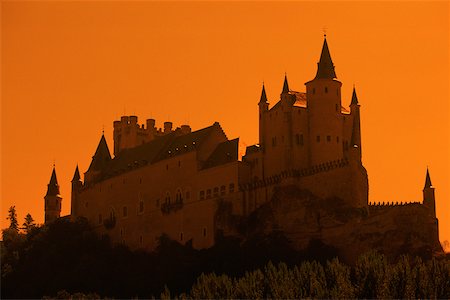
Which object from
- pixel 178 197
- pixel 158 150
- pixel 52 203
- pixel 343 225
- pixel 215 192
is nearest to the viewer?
pixel 343 225

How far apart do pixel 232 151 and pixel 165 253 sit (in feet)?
39.3

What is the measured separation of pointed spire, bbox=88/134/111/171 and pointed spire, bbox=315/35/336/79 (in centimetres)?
3781

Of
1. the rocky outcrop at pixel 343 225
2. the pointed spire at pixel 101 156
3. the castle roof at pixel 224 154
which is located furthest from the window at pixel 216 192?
the pointed spire at pixel 101 156

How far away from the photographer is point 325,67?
355 ft

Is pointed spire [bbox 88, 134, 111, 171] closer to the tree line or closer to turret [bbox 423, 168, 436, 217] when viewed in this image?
the tree line

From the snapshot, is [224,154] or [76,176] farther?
[76,176]

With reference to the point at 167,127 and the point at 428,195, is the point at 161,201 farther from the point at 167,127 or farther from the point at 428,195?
the point at 428,195

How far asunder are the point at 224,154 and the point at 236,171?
5.08 meters

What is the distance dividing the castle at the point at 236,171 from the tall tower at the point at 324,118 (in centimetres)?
9

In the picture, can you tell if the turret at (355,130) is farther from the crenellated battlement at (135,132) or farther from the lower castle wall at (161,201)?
the crenellated battlement at (135,132)

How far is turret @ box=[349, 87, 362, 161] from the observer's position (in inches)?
4109

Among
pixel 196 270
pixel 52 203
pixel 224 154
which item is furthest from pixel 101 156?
pixel 196 270

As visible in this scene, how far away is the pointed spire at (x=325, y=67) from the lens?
4237 inches

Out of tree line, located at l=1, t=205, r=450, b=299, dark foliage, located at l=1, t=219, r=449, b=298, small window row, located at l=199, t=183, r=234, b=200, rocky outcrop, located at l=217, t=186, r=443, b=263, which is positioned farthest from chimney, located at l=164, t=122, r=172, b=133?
rocky outcrop, located at l=217, t=186, r=443, b=263
